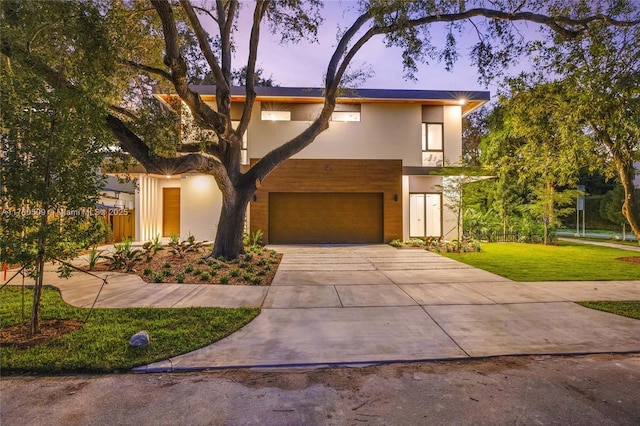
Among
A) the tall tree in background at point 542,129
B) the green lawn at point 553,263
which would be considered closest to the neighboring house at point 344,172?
the green lawn at point 553,263

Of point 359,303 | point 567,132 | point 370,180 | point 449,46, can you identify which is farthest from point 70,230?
point 370,180

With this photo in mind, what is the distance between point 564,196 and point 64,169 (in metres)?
16.9

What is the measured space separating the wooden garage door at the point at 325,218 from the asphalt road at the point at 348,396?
458 inches

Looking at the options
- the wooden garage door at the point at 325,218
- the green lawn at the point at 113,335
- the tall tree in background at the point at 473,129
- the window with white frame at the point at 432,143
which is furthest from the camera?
the tall tree in background at the point at 473,129

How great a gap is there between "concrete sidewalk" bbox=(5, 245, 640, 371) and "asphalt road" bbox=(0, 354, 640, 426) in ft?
0.98

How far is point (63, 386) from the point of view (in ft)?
10.5

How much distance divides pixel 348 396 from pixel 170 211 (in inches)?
599

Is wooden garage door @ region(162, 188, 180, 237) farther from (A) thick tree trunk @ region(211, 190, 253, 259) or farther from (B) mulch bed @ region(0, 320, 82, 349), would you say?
(B) mulch bed @ region(0, 320, 82, 349)

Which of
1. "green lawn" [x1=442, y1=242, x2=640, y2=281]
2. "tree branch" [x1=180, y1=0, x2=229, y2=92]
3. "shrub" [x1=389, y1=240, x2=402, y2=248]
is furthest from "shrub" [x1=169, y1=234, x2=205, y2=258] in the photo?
"green lawn" [x1=442, y1=242, x2=640, y2=281]

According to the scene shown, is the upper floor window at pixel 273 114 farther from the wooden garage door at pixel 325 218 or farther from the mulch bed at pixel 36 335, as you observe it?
the mulch bed at pixel 36 335

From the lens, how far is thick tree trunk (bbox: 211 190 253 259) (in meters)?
9.82

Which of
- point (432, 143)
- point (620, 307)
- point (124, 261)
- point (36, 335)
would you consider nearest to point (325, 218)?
point (432, 143)

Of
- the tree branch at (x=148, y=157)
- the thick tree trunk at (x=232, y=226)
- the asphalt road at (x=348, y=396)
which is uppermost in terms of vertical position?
the tree branch at (x=148, y=157)

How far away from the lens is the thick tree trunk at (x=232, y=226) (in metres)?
9.82
